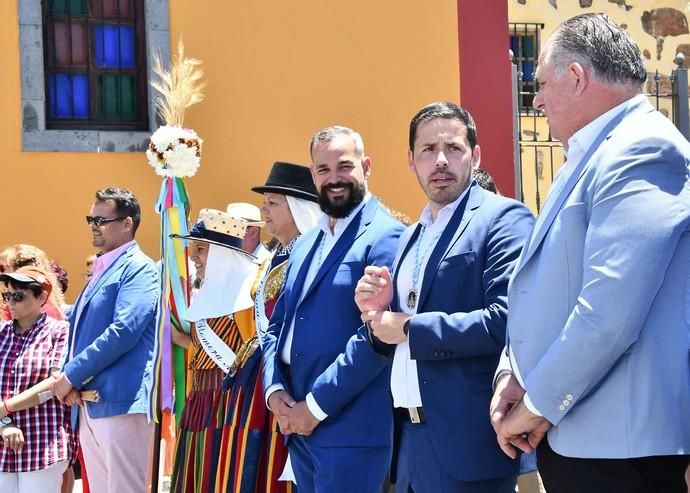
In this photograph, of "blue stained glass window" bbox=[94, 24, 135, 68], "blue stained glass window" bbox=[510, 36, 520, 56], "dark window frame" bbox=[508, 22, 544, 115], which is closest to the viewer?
"blue stained glass window" bbox=[94, 24, 135, 68]

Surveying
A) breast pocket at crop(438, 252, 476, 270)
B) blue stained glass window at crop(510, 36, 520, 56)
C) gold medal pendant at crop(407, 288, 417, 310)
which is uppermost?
blue stained glass window at crop(510, 36, 520, 56)

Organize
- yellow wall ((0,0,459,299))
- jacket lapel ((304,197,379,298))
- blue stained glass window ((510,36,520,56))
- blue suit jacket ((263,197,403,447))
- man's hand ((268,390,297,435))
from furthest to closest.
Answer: blue stained glass window ((510,36,520,56))
yellow wall ((0,0,459,299))
jacket lapel ((304,197,379,298))
man's hand ((268,390,297,435))
blue suit jacket ((263,197,403,447))

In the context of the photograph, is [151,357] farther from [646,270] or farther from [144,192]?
[646,270]

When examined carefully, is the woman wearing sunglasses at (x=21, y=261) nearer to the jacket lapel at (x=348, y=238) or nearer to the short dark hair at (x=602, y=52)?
the jacket lapel at (x=348, y=238)

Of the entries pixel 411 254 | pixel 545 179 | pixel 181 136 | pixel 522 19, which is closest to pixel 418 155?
pixel 411 254

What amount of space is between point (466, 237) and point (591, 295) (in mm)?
1032

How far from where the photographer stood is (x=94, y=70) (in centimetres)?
856

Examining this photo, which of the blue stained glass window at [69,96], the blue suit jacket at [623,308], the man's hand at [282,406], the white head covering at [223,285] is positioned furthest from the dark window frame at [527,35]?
the blue suit jacket at [623,308]

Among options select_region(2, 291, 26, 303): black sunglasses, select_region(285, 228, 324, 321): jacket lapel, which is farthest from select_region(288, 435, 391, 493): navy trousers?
select_region(2, 291, 26, 303): black sunglasses

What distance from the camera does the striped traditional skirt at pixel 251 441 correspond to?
199 inches

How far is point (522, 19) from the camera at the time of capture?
12.0m

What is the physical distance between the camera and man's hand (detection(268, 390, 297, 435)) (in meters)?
4.22

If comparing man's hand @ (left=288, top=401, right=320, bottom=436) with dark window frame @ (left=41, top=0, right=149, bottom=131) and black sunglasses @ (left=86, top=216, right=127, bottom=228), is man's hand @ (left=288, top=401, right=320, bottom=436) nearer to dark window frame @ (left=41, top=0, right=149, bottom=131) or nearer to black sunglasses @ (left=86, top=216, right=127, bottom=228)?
black sunglasses @ (left=86, top=216, right=127, bottom=228)

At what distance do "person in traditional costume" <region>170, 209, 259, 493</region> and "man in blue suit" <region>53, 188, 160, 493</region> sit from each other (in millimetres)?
466
